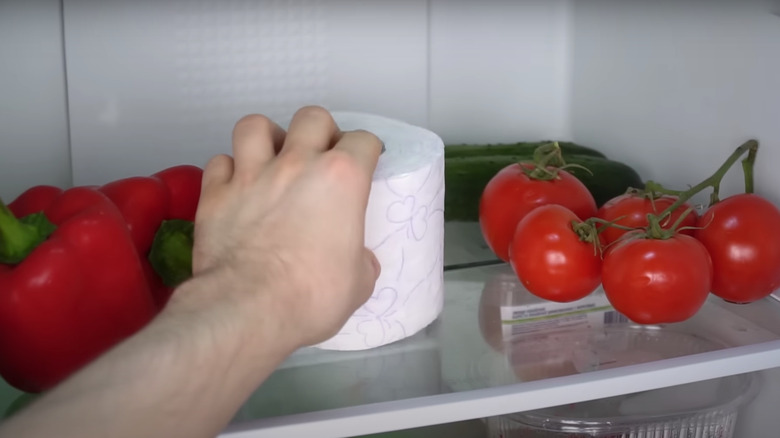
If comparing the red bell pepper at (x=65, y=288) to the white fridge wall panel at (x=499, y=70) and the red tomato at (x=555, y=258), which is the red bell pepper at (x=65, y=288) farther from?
the white fridge wall panel at (x=499, y=70)

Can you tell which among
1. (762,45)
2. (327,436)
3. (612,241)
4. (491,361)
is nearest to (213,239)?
(327,436)

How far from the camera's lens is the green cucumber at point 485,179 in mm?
1100

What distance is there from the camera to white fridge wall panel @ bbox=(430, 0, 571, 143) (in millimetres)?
1200

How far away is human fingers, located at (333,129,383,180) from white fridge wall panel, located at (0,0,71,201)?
0.49m

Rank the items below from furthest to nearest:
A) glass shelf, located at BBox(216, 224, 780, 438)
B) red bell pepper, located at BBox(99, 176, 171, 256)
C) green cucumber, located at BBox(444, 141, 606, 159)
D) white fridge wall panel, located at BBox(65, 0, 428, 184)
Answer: green cucumber, located at BBox(444, 141, 606, 159)
white fridge wall panel, located at BBox(65, 0, 428, 184)
red bell pepper, located at BBox(99, 176, 171, 256)
glass shelf, located at BBox(216, 224, 780, 438)

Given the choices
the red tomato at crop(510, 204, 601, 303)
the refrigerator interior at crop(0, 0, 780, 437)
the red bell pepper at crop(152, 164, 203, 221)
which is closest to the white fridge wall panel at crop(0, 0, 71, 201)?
the refrigerator interior at crop(0, 0, 780, 437)

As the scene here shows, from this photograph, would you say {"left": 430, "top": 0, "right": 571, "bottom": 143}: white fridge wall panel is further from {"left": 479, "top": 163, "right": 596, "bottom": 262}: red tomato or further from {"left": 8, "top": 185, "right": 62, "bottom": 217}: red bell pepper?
{"left": 8, "top": 185, "right": 62, "bottom": 217}: red bell pepper

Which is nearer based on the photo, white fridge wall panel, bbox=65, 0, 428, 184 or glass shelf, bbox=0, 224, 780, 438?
glass shelf, bbox=0, 224, 780, 438

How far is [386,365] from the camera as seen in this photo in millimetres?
825

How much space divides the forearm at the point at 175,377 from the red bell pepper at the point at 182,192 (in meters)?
0.28

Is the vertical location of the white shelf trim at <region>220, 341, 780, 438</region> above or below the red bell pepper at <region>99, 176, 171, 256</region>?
below

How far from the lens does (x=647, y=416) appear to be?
853 mm

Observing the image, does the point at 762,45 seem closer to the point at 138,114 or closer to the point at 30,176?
the point at 138,114

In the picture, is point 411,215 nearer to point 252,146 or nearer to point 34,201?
point 252,146
